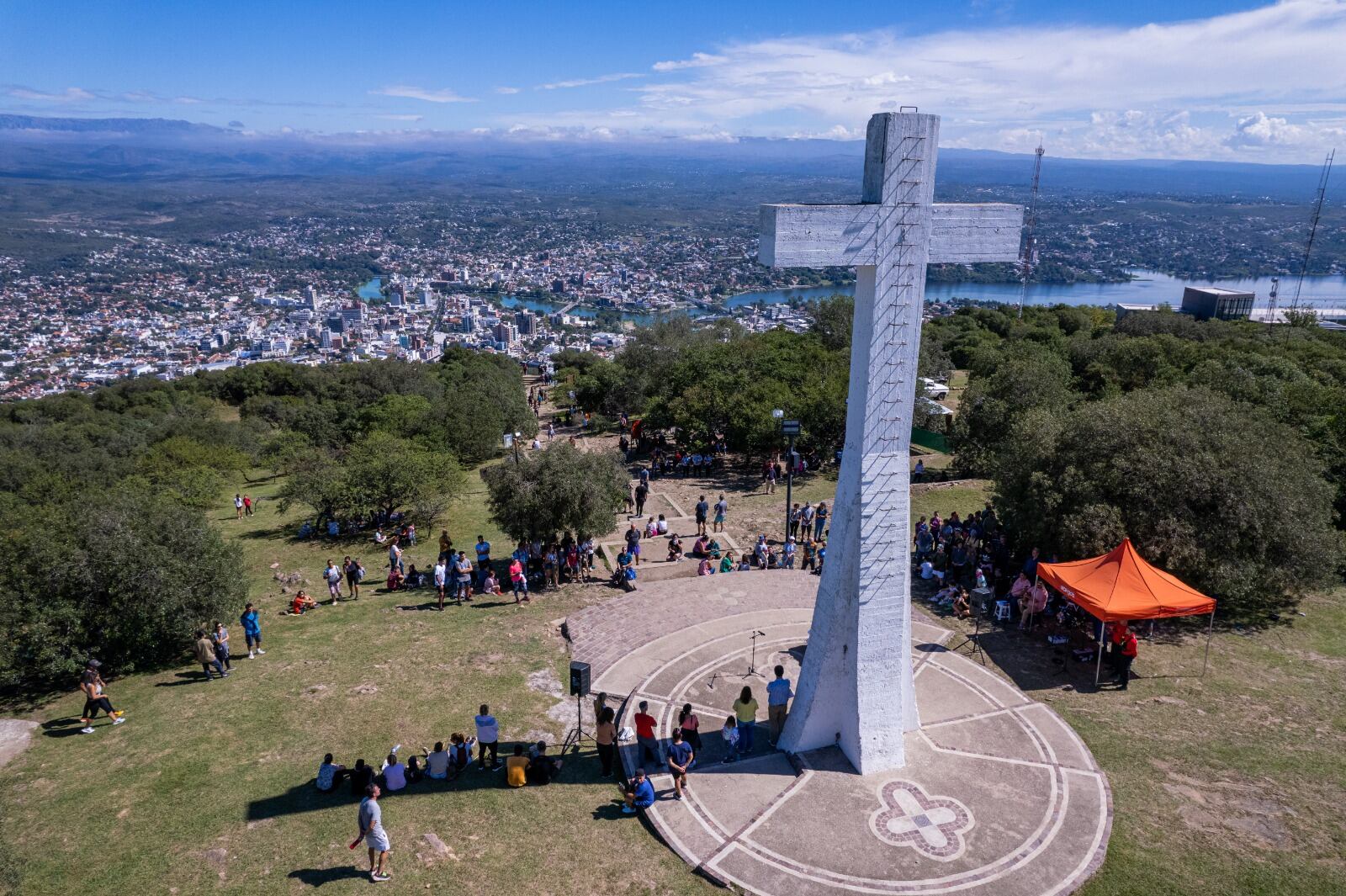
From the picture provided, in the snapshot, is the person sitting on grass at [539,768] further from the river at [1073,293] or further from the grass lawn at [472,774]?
the river at [1073,293]

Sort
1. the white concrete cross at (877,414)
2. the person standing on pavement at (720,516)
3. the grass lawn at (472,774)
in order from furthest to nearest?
the person standing on pavement at (720,516)
the white concrete cross at (877,414)
the grass lawn at (472,774)

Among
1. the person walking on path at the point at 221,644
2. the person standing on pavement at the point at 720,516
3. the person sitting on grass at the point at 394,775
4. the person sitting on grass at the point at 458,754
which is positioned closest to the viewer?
the person sitting on grass at the point at 394,775

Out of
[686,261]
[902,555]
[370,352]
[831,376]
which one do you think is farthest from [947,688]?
[686,261]

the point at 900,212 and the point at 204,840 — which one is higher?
the point at 900,212

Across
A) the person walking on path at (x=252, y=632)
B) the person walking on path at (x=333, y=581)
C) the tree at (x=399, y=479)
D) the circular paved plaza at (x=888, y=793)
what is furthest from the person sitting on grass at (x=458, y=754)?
the tree at (x=399, y=479)

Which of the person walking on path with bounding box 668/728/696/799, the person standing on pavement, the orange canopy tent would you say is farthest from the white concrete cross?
the person standing on pavement

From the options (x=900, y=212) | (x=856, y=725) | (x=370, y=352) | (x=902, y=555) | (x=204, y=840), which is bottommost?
(x=370, y=352)

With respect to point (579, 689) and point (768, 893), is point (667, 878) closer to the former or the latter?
point (768, 893)

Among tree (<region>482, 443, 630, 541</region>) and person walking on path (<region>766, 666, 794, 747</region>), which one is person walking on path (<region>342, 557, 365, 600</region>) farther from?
person walking on path (<region>766, 666, 794, 747</region>)
